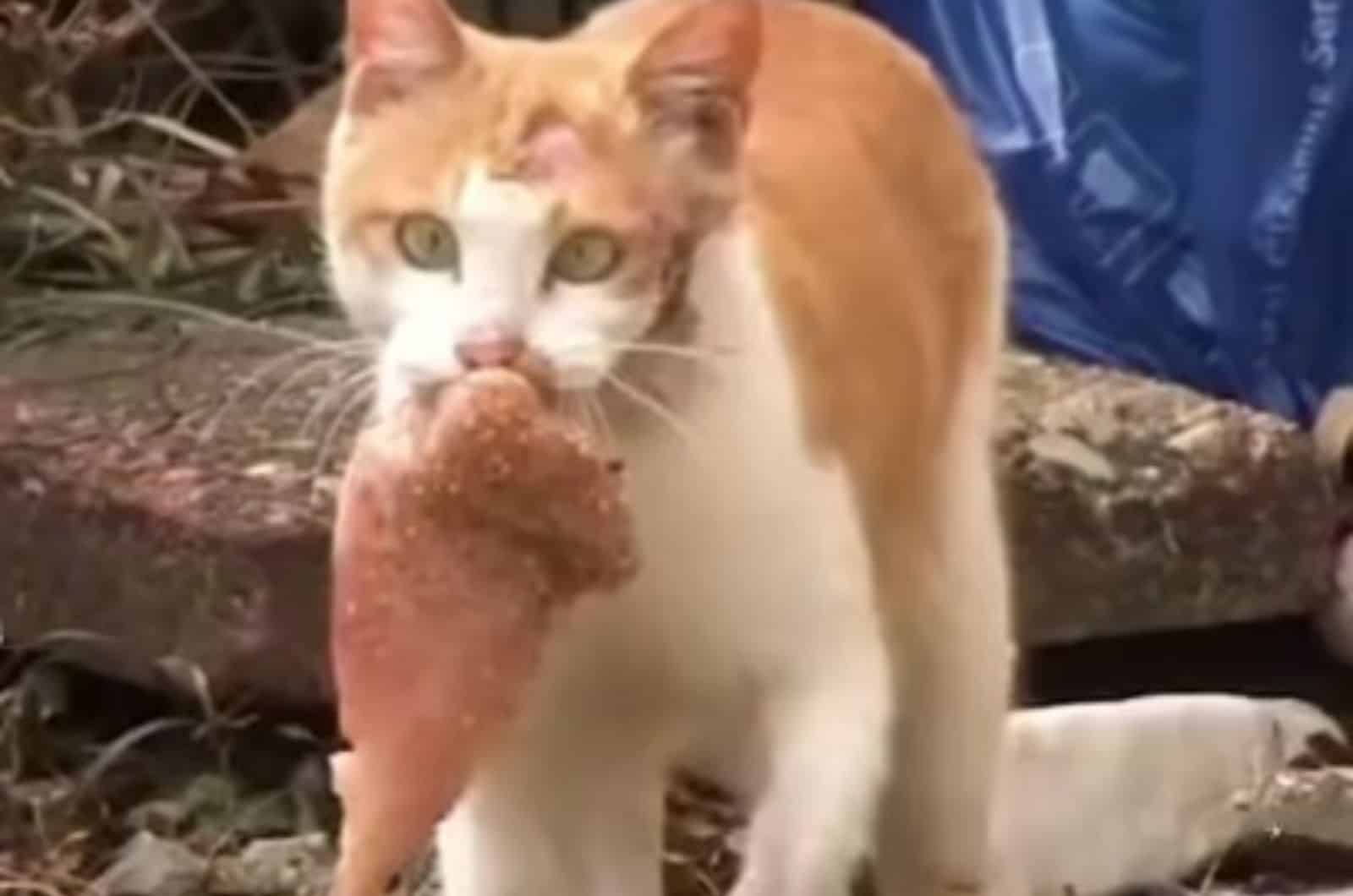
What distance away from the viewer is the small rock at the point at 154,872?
273 cm

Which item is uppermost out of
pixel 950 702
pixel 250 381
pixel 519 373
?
pixel 519 373

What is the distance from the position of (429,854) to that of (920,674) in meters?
0.37

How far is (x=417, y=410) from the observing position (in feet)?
6.60

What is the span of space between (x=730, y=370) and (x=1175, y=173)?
1.54m

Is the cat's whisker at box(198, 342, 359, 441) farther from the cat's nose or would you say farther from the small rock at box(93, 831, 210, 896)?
the cat's nose

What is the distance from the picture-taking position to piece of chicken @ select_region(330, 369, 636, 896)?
2039mm

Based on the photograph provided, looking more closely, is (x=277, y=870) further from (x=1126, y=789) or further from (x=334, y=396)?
(x=1126, y=789)

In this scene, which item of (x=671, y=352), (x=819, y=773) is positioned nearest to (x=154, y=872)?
(x=819, y=773)

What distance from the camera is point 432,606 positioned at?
80.9 inches

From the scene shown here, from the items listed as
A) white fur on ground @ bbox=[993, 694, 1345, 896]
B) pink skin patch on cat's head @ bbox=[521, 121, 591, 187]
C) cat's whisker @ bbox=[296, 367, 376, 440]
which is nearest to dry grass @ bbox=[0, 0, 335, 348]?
cat's whisker @ bbox=[296, 367, 376, 440]

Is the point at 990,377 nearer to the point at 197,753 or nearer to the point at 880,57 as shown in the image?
the point at 880,57

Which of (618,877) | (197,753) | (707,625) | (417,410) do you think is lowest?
(197,753)

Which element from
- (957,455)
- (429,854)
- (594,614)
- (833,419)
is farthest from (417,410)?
(429,854)

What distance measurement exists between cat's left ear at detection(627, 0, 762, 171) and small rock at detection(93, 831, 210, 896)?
0.85m
